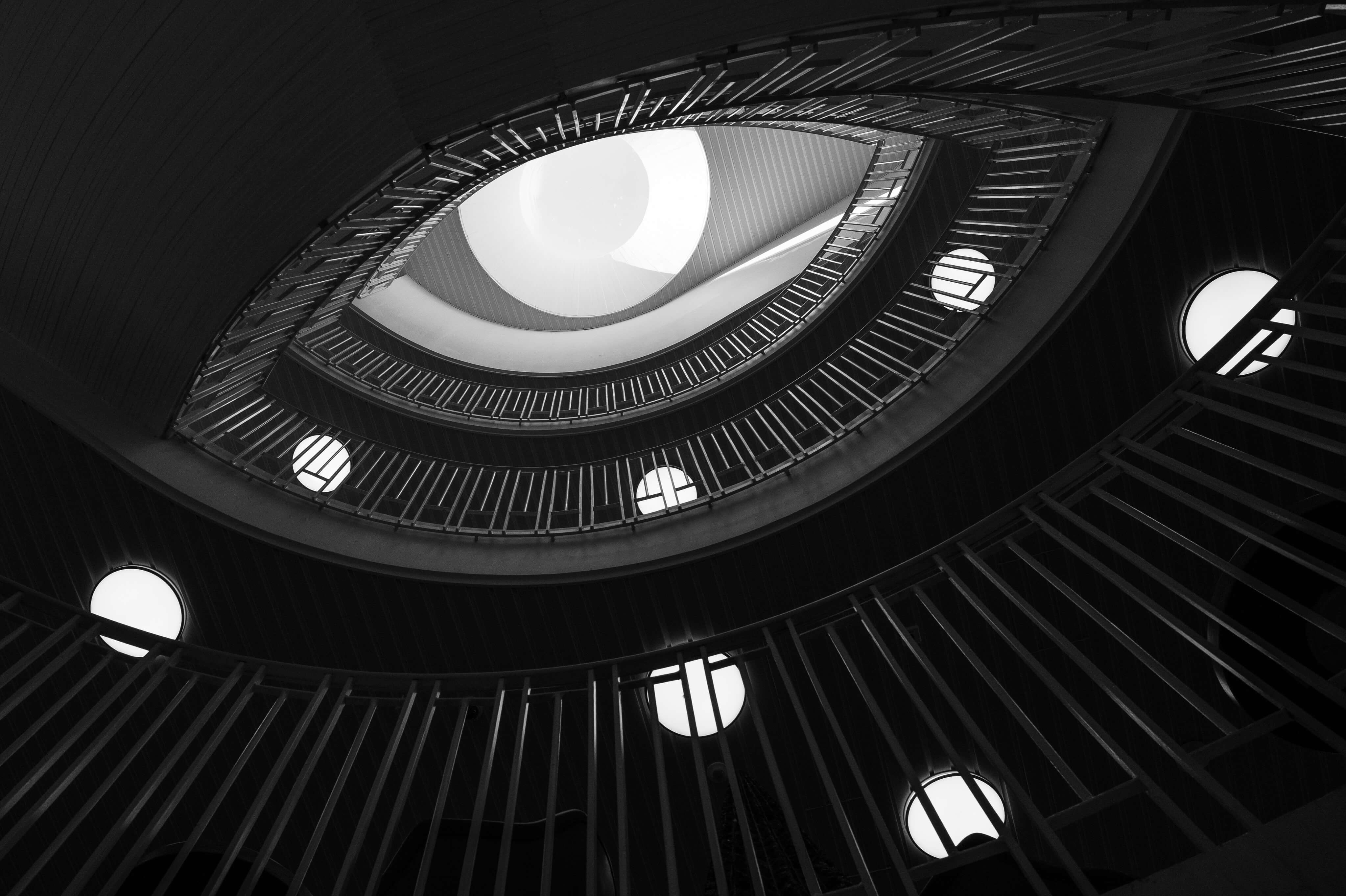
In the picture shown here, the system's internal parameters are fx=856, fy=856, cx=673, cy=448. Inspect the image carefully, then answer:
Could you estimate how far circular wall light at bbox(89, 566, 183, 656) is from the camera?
21.8ft

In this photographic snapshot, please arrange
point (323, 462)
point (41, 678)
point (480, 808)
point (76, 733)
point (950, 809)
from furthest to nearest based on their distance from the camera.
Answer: point (323, 462)
point (950, 809)
point (41, 678)
point (76, 733)
point (480, 808)

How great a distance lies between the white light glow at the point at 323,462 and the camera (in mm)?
8383

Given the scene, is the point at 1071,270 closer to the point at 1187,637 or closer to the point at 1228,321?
the point at 1228,321

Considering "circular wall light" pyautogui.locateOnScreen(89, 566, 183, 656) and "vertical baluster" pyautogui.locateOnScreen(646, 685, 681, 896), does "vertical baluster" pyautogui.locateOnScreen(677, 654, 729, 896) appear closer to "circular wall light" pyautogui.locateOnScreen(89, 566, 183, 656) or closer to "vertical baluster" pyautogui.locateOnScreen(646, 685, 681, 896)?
"vertical baluster" pyautogui.locateOnScreen(646, 685, 681, 896)

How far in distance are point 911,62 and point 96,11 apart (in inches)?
128

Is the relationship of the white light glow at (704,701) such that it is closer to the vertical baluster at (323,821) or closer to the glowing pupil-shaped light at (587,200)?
the vertical baluster at (323,821)

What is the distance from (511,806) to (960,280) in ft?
21.6

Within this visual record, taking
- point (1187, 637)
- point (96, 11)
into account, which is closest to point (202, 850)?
point (96, 11)

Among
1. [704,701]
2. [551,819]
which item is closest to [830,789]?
[551,819]

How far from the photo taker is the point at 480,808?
3.28 metres

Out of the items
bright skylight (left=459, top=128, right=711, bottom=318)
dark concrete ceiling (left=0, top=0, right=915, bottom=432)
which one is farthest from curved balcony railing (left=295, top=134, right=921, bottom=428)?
dark concrete ceiling (left=0, top=0, right=915, bottom=432)

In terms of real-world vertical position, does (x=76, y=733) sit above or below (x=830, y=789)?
above

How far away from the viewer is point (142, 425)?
6.00 meters

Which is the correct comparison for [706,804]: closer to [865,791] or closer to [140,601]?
[865,791]
